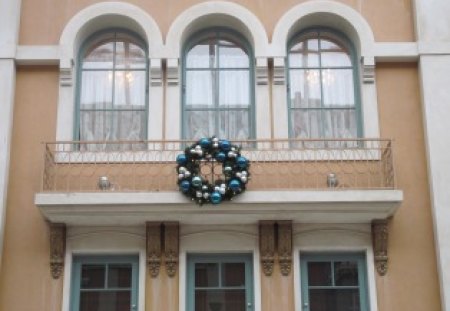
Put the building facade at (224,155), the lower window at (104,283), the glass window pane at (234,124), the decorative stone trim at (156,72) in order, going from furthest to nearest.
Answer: the glass window pane at (234,124) → the decorative stone trim at (156,72) → the lower window at (104,283) → the building facade at (224,155)

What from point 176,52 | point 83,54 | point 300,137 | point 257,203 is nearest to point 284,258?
point 257,203

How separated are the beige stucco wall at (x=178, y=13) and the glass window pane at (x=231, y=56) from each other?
25.5 inches

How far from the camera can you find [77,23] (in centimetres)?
1393

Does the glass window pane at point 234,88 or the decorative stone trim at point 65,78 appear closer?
the decorative stone trim at point 65,78

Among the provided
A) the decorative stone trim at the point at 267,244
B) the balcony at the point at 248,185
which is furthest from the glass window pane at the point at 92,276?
the decorative stone trim at the point at 267,244

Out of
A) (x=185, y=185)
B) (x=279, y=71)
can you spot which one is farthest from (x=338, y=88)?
(x=185, y=185)

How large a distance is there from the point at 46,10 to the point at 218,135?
3590 millimetres

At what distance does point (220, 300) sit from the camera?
12938 mm

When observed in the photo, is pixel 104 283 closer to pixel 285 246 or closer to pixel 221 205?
pixel 221 205

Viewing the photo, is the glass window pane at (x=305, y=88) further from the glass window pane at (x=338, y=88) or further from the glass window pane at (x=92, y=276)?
the glass window pane at (x=92, y=276)

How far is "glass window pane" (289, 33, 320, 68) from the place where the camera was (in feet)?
46.8

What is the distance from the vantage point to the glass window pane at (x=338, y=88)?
14.0 m

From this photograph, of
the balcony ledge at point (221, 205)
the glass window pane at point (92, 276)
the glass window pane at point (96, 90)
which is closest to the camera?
the balcony ledge at point (221, 205)

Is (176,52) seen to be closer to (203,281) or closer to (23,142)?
(23,142)
